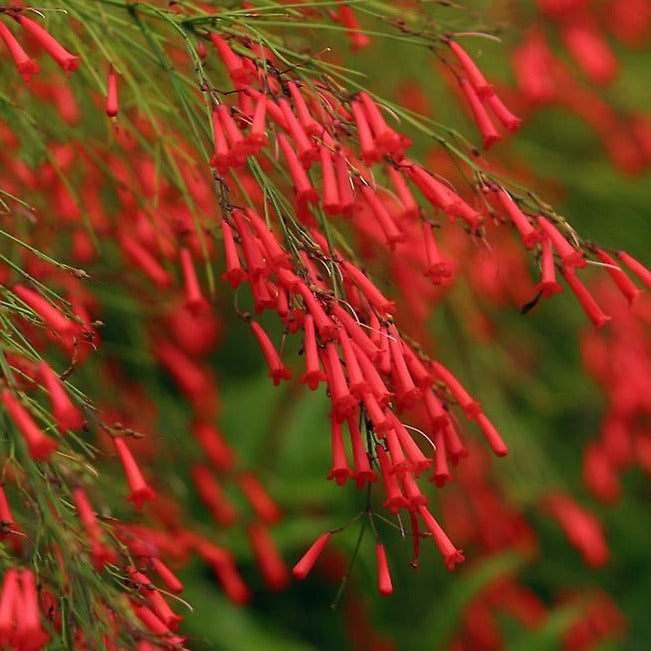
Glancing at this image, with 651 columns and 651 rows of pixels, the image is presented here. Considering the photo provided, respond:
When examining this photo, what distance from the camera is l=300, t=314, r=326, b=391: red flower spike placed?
1.36 m

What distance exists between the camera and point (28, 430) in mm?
1127

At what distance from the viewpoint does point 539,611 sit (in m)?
3.01

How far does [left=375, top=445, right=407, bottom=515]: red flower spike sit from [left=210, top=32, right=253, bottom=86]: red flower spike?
17.7 inches

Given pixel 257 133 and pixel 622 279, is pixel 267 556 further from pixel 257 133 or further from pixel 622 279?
pixel 257 133

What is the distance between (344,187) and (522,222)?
9.1 inches

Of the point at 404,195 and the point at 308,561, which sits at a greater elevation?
the point at 404,195

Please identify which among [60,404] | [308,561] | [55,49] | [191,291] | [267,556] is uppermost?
[55,49]

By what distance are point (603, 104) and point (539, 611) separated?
141 cm

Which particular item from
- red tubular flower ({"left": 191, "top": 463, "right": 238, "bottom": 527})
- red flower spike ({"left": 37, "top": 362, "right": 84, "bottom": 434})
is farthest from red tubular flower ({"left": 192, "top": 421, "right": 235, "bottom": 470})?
red flower spike ({"left": 37, "top": 362, "right": 84, "bottom": 434})

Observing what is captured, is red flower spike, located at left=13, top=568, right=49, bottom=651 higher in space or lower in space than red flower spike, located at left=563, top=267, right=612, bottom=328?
lower

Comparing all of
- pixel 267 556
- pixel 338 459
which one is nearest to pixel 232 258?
pixel 338 459

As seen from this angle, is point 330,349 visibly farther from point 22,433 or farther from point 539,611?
point 539,611

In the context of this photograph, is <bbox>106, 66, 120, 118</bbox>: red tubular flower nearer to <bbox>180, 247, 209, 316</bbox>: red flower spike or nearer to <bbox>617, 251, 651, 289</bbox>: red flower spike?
<bbox>180, 247, 209, 316</bbox>: red flower spike

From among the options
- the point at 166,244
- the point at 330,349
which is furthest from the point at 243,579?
the point at 330,349
